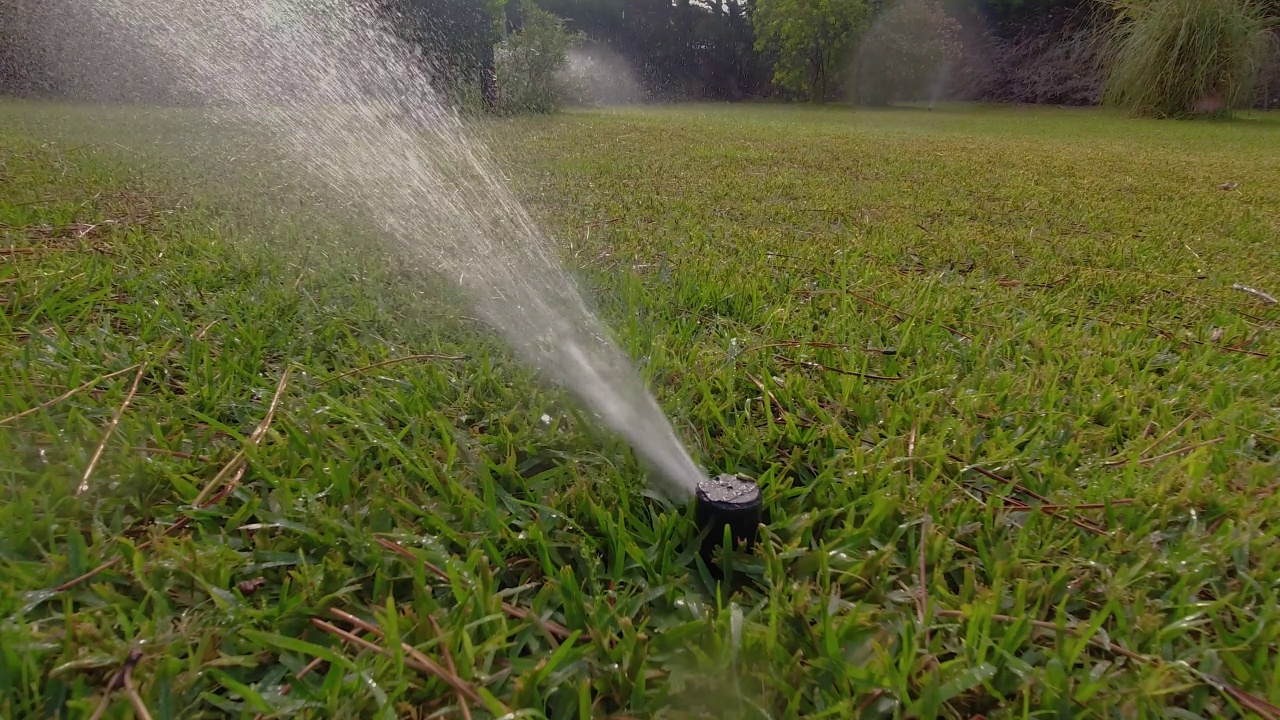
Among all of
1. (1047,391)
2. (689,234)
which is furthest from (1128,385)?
(689,234)

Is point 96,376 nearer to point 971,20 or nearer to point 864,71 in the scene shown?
point 864,71

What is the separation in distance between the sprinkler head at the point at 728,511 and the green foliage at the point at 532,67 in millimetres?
10777

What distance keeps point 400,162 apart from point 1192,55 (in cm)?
1418

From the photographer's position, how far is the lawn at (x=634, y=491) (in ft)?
3.07

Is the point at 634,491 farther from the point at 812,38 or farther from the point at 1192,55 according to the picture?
the point at 812,38

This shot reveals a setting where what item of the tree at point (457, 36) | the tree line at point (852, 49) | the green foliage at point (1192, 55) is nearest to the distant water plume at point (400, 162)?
the tree at point (457, 36)

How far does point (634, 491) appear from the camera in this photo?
4.24ft

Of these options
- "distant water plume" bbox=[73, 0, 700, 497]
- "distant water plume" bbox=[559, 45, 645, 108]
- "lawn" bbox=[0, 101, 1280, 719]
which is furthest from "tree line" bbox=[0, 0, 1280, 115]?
"lawn" bbox=[0, 101, 1280, 719]

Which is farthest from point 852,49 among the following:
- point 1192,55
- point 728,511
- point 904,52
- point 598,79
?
point 728,511

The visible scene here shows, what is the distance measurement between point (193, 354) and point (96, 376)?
0.61ft

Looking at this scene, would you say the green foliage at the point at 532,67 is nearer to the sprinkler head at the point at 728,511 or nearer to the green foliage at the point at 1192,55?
the green foliage at the point at 1192,55

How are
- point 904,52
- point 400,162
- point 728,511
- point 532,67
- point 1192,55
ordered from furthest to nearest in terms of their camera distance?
point 904,52, point 1192,55, point 532,67, point 400,162, point 728,511

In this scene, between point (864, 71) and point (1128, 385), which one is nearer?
point (1128, 385)

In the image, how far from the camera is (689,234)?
10.2ft
